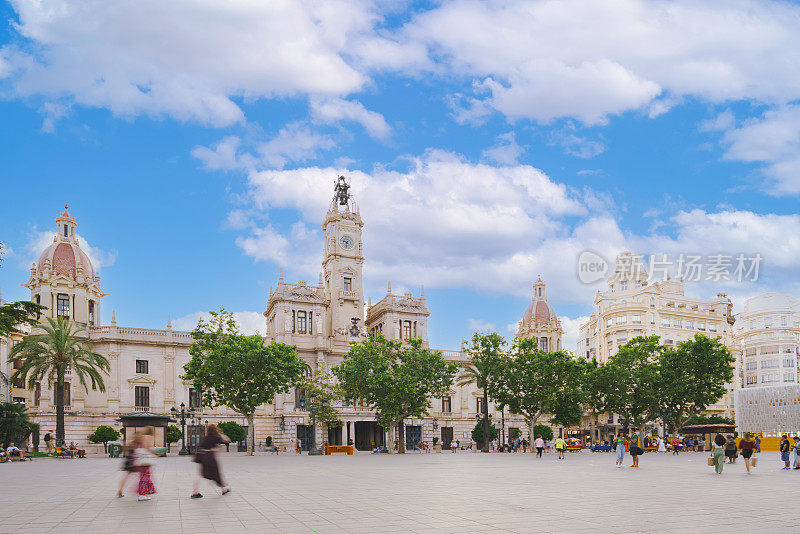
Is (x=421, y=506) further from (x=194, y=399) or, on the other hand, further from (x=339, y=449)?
(x=194, y=399)

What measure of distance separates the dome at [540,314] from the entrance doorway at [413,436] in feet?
95.7

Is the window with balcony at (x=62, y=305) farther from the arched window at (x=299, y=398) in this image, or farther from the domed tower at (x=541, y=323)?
the domed tower at (x=541, y=323)

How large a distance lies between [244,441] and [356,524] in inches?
2389

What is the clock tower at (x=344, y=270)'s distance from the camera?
271 feet

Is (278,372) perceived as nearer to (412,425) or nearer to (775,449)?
(412,425)

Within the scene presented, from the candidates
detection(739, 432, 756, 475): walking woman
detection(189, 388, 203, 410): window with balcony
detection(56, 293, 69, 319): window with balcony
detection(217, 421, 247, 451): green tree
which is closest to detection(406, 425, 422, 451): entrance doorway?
detection(217, 421, 247, 451): green tree

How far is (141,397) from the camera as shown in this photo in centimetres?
7156

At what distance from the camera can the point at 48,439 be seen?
56156mm

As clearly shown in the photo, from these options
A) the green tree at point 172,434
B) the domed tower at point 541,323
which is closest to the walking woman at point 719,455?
the green tree at point 172,434

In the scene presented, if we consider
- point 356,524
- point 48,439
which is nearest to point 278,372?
point 48,439

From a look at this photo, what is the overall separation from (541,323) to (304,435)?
1659 inches

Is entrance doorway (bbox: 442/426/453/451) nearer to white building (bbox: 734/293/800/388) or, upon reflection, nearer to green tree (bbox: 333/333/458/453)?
green tree (bbox: 333/333/458/453)

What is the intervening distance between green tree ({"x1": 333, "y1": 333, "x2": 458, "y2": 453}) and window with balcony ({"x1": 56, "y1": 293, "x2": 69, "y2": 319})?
29299 millimetres

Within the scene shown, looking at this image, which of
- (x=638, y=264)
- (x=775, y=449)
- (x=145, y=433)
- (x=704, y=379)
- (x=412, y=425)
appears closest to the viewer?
(x=145, y=433)
